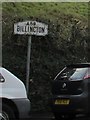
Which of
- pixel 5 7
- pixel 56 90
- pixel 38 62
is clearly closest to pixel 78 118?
pixel 56 90

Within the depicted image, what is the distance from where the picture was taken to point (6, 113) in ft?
33.1

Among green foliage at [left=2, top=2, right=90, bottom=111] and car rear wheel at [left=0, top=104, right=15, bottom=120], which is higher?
green foliage at [left=2, top=2, right=90, bottom=111]

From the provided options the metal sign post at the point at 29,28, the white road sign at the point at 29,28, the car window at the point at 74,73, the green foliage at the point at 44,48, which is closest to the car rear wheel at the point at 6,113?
the car window at the point at 74,73

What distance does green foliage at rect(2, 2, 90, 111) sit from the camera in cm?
1495

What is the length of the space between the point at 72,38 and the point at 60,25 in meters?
0.63

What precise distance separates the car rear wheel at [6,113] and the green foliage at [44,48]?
15.3 feet

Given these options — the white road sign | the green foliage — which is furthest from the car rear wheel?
the green foliage

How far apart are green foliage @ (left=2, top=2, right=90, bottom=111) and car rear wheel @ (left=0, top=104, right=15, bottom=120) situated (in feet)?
15.3

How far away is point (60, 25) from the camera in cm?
1634

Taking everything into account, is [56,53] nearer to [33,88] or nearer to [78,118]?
[33,88]

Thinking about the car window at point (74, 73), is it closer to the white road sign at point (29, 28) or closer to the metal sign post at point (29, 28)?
the metal sign post at point (29, 28)

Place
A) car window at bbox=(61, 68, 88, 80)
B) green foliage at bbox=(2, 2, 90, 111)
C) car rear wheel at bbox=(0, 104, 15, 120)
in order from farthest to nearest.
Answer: green foliage at bbox=(2, 2, 90, 111), car window at bbox=(61, 68, 88, 80), car rear wheel at bbox=(0, 104, 15, 120)

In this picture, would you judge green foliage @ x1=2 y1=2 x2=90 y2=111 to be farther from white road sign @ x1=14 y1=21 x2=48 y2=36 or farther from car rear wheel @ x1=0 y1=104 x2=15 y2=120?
car rear wheel @ x1=0 y1=104 x2=15 y2=120

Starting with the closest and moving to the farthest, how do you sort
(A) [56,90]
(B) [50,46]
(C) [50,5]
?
(A) [56,90]
(B) [50,46]
(C) [50,5]
